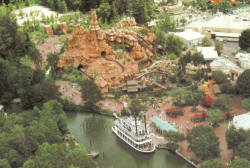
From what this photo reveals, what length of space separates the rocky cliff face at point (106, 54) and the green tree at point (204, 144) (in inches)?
525

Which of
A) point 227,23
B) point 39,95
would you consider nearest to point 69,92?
point 39,95

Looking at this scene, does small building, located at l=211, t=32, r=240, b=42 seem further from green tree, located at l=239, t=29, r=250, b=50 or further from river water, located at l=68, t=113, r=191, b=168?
river water, located at l=68, t=113, r=191, b=168

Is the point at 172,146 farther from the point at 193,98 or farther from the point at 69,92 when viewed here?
the point at 69,92

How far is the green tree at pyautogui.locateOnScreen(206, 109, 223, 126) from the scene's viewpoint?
34875 millimetres

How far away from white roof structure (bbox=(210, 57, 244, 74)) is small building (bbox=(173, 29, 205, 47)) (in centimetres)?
873

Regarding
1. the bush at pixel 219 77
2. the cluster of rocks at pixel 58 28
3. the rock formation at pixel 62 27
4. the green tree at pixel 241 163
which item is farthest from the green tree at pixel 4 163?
the rock formation at pixel 62 27

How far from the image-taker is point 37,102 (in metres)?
39.0

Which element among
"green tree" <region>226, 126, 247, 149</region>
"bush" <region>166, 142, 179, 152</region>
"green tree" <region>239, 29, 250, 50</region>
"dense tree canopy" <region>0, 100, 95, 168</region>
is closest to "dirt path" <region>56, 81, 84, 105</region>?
"dense tree canopy" <region>0, 100, 95, 168</region>

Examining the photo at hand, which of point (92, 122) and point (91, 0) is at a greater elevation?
point (91, 0)

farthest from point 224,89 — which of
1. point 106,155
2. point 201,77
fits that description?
point 106,155

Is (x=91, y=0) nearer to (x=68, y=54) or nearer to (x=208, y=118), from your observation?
(x=68, y=54)

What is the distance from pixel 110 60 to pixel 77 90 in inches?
223

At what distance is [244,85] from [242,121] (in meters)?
6.45

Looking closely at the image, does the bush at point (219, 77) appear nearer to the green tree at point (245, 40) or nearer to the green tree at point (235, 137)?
the green tree at point (245, 40)
